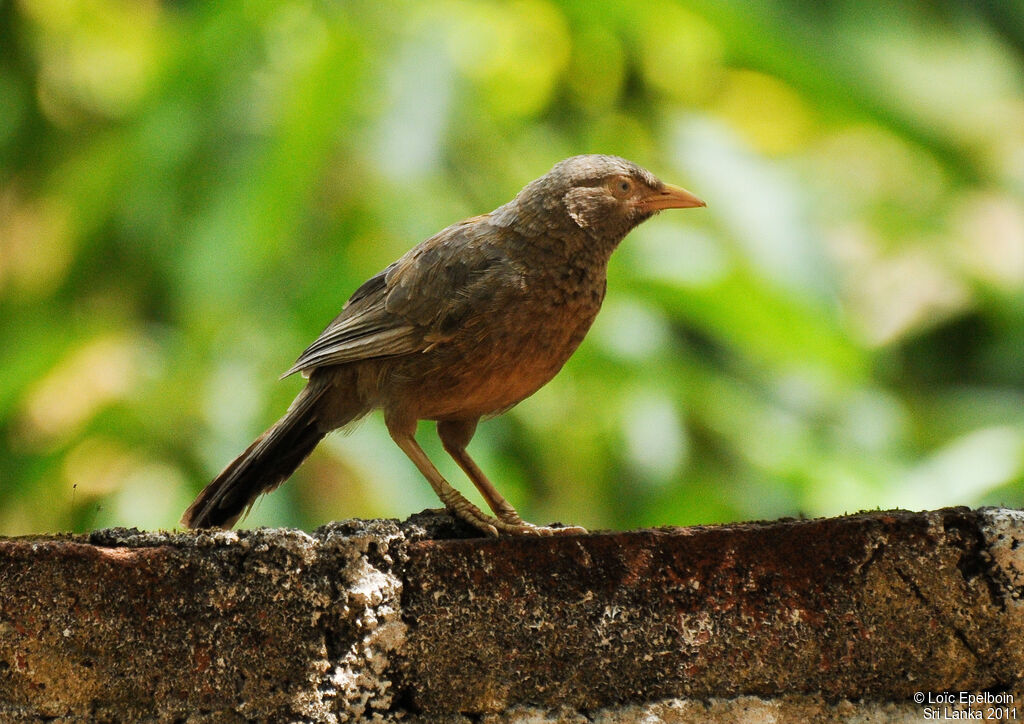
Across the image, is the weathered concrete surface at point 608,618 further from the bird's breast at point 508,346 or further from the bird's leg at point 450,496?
the bird's breast at point 508,346

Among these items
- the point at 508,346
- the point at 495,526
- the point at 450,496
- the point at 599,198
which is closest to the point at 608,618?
the point at 495,526

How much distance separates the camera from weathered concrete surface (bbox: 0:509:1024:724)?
206 cm

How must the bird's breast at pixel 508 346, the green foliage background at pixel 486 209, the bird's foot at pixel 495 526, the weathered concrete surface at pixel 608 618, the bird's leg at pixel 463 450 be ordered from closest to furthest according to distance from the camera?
1. the weathered concrete surface at pixel 608 618
2. the bird's foot at pixel 495 526
3. the bird's breast at pixel 508 346
4. the bird's leg at pixel 463 450
5. the green foliage background at pixel 486 209

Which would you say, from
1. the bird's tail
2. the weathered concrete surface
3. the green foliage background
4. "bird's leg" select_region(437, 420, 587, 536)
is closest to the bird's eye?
"bird's leg" select_region(437, 420, 587, 536)

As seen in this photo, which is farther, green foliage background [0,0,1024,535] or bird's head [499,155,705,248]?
green foliage background [0,0,1024,535]

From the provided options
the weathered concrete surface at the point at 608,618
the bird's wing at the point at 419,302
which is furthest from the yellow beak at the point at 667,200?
the weathered concrete surface at the point at 608,618

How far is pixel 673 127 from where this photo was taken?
6461mm

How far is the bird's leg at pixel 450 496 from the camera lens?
2463mm

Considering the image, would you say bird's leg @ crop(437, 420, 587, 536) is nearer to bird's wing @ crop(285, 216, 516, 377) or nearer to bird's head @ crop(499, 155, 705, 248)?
bird's wing @ crop(285, 216, 516, 377)

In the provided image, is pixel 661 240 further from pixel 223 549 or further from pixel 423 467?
pixel 223 549

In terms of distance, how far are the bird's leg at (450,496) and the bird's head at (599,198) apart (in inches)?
24.1

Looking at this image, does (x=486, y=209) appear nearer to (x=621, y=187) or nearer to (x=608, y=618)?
(x=621, y=187)

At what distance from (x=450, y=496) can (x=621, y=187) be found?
0.96m

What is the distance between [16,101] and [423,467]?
4.33 m
